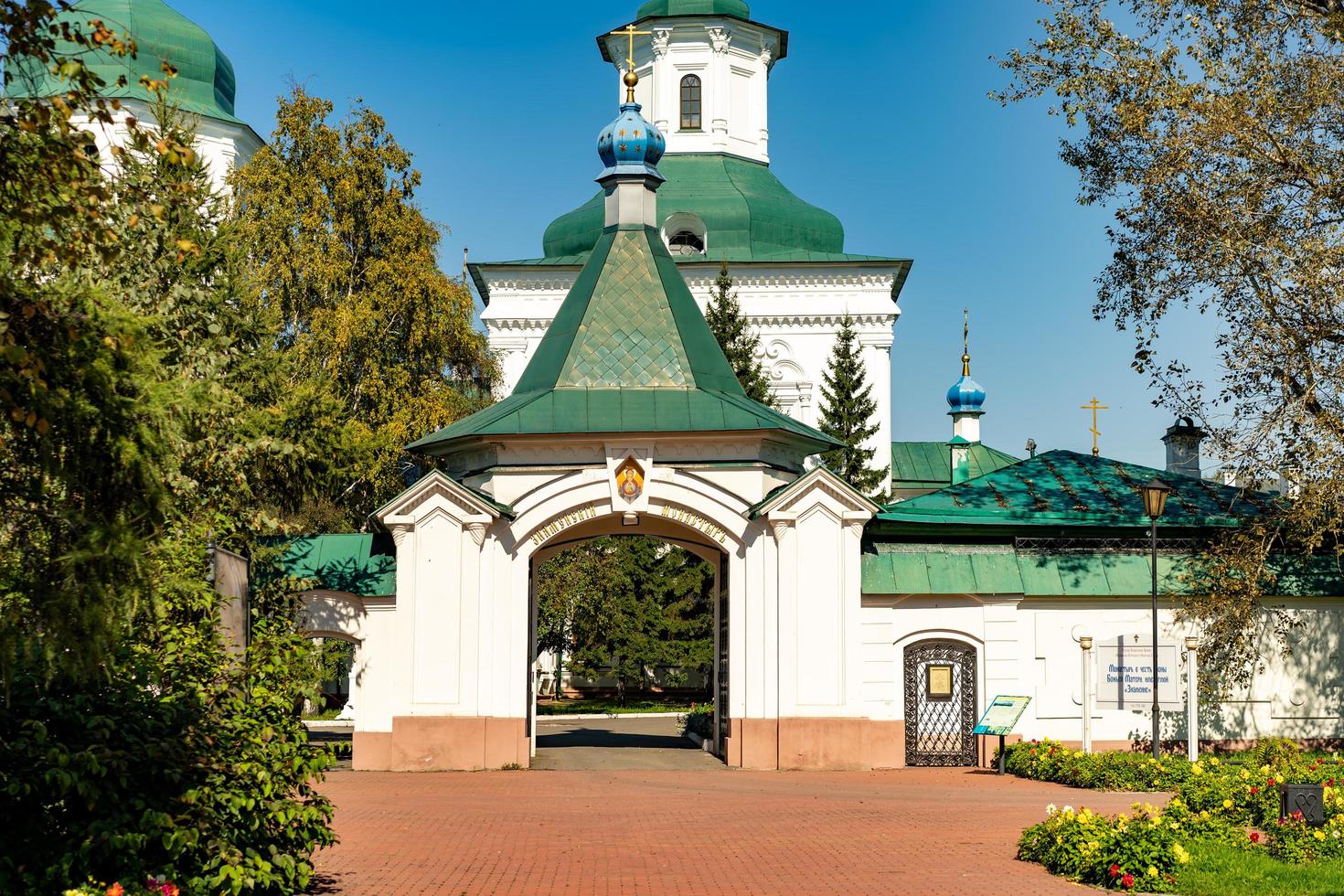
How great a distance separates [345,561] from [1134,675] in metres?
10.6

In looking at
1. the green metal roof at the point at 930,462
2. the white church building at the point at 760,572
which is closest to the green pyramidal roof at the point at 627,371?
the white church building at the point at 760,572

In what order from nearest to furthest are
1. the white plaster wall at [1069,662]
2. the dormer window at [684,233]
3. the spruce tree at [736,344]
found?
the white plaster wall at [1069,662] < the spruce tree at [736,344] < the dormer window at [684,233]

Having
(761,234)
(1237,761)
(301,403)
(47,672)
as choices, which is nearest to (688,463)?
(301,403)

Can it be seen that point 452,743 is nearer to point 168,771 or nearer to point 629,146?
point 629,146

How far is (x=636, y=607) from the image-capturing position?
133 feet

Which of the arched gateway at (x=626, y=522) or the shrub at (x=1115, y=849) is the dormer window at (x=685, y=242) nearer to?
the arched gateway at (x=626, y=522)

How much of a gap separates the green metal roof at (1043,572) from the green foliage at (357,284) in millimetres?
11124

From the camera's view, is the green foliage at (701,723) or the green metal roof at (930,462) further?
the green metal roof at (930,462)

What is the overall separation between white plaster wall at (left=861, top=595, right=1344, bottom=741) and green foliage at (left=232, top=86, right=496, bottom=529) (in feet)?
37.4

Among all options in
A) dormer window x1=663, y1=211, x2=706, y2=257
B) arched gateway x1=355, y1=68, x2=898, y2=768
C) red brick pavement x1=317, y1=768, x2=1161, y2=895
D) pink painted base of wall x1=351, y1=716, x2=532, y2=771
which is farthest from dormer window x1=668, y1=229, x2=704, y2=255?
red brick pavement x1=317, y1=768, x2=1161, y2=895

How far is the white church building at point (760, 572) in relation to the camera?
20.2 metres

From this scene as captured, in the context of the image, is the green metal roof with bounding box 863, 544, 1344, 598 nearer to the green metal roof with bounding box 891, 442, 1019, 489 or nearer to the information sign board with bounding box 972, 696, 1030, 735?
the information sign board with bounding box 972, 696, 1030, 735

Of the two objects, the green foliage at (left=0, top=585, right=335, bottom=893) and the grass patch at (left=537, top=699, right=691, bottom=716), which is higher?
the green foliage at (left=0, top=585, right=335, bottom=893)

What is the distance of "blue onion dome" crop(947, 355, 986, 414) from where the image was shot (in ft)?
184
